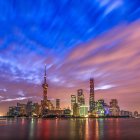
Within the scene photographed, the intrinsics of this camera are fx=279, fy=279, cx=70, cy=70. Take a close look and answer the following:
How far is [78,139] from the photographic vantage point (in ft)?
253

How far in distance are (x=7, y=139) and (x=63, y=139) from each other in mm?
15238

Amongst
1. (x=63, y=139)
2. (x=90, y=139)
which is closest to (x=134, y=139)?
(x=90, y=139)

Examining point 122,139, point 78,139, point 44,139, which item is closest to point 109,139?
point 122,139

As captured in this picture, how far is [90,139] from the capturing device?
76.9m

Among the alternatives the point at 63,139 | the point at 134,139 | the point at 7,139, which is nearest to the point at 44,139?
the point at 63,139

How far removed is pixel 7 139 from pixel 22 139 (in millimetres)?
4018

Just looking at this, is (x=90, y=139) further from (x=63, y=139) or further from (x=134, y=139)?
(x=134, y=139)

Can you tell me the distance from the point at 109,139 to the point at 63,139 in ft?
43.6

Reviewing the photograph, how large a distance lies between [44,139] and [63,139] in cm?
524

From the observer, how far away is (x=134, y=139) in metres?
79.0

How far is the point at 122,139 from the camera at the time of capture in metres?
79.4

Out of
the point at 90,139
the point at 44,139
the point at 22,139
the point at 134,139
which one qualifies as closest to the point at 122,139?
the point at 134,139

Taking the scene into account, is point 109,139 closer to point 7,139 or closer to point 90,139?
point 90,139

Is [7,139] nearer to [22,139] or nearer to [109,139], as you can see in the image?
[22,139]
